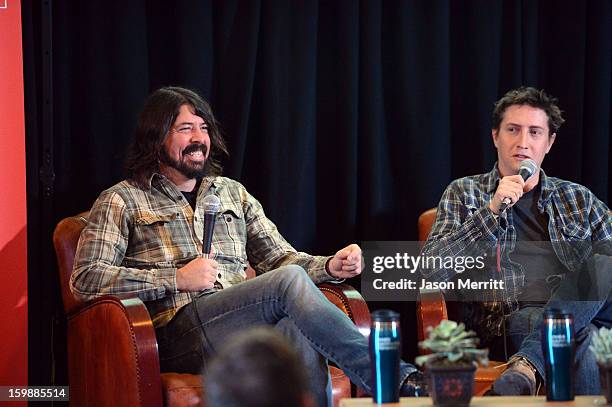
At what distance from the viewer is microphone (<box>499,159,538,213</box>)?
3166 mm

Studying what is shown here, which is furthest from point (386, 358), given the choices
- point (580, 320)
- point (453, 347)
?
point (580, 320)

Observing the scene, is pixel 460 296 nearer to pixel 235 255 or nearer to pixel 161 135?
pixel 235 255

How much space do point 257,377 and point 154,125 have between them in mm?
2288

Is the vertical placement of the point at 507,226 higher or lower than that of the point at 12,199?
lower

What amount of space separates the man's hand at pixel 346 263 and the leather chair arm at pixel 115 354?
638 mm

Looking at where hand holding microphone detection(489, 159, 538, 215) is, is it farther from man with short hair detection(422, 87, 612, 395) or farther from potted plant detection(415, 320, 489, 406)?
potted plant detection(415, 320, 489, 406)

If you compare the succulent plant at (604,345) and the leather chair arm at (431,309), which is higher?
the leather chair arm at (431,309)

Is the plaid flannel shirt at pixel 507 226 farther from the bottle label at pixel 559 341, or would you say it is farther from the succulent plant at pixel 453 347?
the succulent plant at pixel 453 347

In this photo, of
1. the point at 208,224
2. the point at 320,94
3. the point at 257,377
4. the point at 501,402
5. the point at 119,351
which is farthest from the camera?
the point at 320,94

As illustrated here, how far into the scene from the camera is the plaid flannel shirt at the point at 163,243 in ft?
9.93

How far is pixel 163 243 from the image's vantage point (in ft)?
10.5

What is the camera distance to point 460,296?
348cm

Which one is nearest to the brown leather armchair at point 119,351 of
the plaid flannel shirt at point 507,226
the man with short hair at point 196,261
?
the man with short hair at point 196,261

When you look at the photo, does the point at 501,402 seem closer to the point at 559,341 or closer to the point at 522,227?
the point at 559,341
